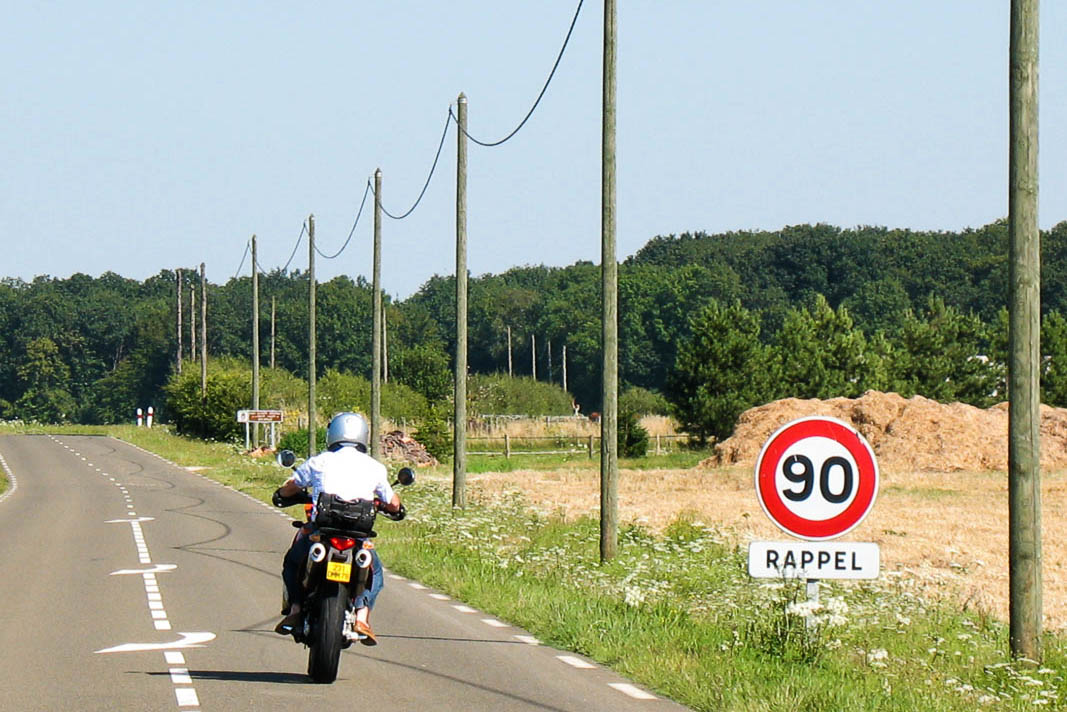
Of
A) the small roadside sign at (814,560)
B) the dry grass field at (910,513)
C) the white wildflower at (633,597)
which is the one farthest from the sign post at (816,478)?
the dry grass field at (910,513)

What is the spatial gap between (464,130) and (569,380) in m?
122

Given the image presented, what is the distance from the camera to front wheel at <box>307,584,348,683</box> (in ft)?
34.1

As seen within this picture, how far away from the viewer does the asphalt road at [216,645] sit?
398 inches

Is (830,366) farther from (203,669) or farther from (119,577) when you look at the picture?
(203,669)

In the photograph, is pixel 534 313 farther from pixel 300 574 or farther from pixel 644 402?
pixel 300 574

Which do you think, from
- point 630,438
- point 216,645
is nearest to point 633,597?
point 216,645

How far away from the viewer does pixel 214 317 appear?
152 meters

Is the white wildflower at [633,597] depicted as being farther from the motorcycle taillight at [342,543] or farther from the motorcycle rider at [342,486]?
the motorcycle taillight at [342,543]

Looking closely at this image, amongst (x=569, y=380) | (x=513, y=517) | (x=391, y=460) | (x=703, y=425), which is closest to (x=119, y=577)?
(x=513, y=517)

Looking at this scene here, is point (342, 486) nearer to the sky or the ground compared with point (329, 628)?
nearer to the sky

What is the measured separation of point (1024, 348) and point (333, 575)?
494 cm

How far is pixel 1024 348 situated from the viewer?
36.9ft

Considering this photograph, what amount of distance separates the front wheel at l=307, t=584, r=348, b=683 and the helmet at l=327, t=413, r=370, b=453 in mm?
1113

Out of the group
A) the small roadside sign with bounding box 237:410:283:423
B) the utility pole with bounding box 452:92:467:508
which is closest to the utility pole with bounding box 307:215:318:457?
the small roadside sign with bounding box 237:410:283:423
